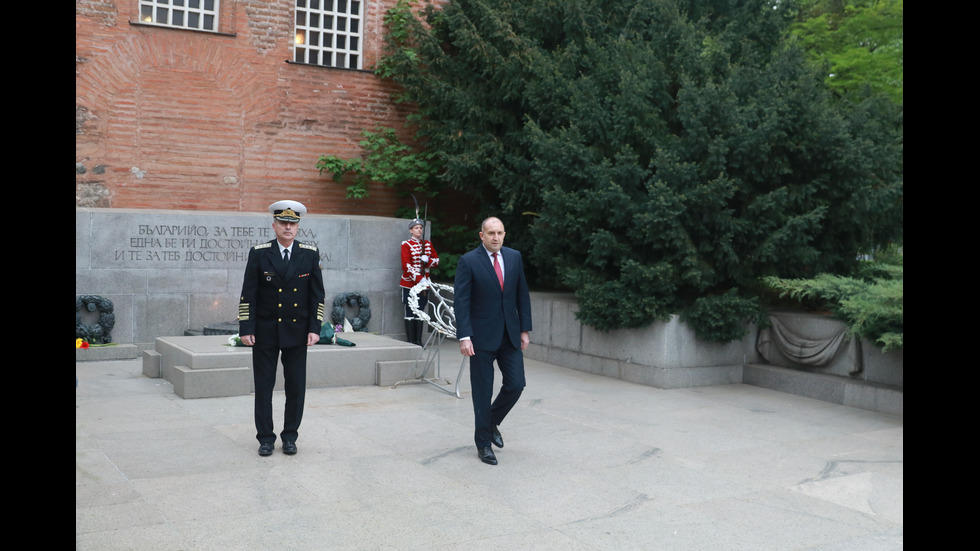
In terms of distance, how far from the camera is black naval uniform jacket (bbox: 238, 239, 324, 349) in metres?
7.16

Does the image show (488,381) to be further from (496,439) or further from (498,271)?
(498,271)

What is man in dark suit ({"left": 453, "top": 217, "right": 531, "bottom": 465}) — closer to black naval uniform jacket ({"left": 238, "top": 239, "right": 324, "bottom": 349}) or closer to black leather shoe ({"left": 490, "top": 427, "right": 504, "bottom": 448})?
black leather shoe ({"left": 490, "top": 427, "right": 504, "bottom": 448})

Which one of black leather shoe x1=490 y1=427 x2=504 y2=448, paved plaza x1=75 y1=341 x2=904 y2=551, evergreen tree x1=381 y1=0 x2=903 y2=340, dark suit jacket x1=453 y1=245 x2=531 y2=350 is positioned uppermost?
evergreen tree x1=381 y1=0 x2=903 y2=340

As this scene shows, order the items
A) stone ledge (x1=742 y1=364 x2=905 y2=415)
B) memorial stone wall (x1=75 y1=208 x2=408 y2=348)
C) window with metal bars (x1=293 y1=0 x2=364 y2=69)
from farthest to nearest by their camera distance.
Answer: window with metal bars (x1=293 y1=0 x2=364 y2=69) → memorial stone wall (x1=75 y1=208 x2=408 y2=348) → stone ledge (x1=742 y1=364 x2=905 y2=415)

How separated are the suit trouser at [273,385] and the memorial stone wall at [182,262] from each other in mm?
6720

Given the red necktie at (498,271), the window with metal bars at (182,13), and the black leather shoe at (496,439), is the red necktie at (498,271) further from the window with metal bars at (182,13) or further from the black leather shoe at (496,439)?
the window with metal bars at (182,13)

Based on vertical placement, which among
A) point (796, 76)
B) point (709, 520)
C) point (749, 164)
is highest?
point (796, 76)

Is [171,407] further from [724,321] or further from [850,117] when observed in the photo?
[850,117]

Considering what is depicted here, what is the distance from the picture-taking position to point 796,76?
11828 millimetres

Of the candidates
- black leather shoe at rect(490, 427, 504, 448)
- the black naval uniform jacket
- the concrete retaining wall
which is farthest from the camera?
the concrete retaining wall

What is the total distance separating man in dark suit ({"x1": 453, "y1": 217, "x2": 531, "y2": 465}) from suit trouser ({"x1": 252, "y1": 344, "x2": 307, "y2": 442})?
1345 millimetres

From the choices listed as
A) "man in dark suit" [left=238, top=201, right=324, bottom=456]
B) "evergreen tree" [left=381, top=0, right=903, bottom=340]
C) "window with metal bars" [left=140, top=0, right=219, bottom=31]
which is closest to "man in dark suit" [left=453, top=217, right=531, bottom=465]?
"man in dark suit" [left=238, top=201, right=324, bottom=456]
